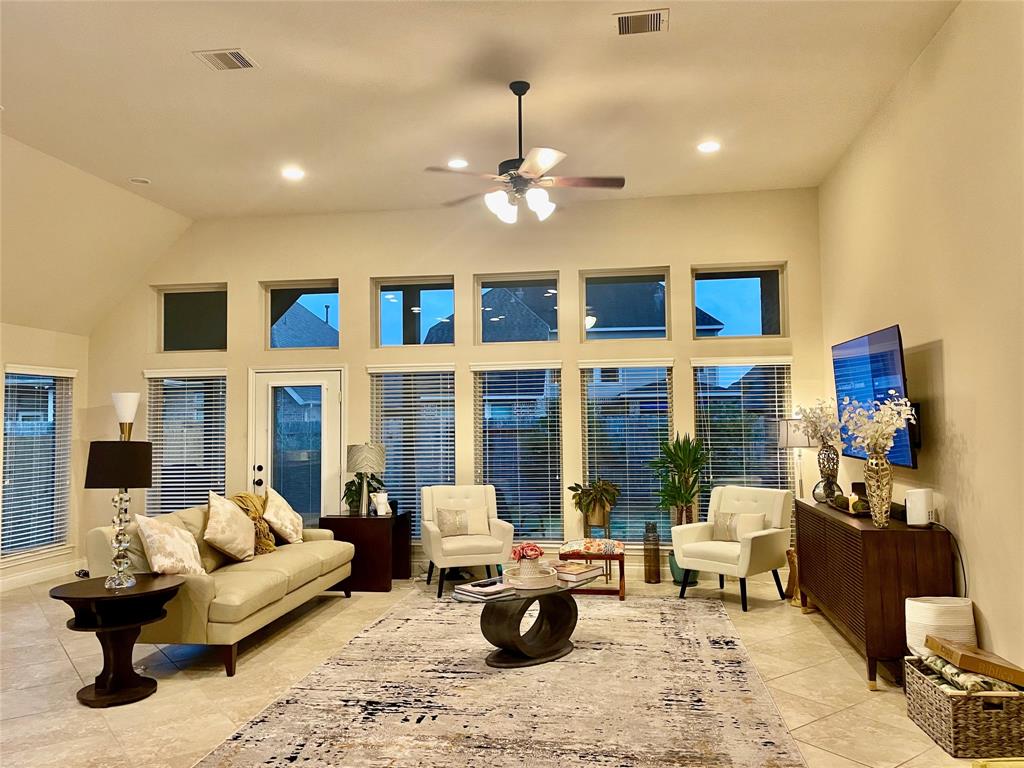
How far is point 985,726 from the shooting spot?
3225 mm

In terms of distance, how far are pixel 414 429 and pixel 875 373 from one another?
4268 millimetres

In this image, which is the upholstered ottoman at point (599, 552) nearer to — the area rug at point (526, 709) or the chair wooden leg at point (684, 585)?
the chair wooden leg at point (684, 585)

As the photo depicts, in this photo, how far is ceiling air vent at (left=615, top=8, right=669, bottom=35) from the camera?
3.95 m

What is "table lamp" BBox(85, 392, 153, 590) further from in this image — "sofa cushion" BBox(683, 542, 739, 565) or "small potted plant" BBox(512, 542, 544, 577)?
"sofa cushion" BBox(683, 542, 739, 565)

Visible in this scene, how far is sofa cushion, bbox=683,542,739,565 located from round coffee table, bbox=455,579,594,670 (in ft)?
5.07

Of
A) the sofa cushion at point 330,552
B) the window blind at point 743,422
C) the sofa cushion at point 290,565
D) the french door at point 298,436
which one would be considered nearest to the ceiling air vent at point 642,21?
the window blind at point 743,422

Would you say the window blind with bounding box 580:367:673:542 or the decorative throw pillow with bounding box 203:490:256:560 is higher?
the window blind with bounding box 580:367:673:542

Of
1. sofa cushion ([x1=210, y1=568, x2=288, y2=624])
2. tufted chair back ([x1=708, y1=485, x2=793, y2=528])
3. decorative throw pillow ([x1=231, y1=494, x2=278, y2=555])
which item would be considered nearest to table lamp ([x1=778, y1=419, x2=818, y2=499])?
tufted chair back ([x1=708, y1=485, x2=793, y2=528])

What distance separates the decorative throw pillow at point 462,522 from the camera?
6.61m

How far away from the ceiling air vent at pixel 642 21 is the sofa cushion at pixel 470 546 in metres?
3.94

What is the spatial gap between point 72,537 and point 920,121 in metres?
8.15

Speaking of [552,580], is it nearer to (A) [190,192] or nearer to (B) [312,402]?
(B) [312,402]

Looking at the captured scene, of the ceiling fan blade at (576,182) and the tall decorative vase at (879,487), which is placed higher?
the ceiling fan blade at (576,182)

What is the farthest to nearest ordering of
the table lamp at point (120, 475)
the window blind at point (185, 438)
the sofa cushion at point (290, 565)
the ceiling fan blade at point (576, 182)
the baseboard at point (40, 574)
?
the window blind at point (185, 438) < the baseboard at point (40, 574) < the sofa cushion at point (290, 565) < the ceiling fan blade at point (576, 182) < the table lamp at point (120, 475)
